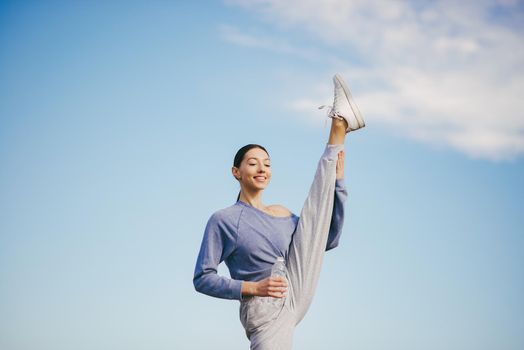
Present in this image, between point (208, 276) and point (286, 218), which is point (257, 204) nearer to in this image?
point (286, 218)

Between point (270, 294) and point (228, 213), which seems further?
point (228, 213)

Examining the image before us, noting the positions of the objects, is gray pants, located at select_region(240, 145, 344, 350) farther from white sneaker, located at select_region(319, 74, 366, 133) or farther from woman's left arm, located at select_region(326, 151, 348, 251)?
white sneaker, located at select_region(319, 74, 366, 133)

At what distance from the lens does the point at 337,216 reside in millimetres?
5930

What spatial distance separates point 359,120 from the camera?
19.4 ft

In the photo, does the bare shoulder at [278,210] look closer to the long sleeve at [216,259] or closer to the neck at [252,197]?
the neck at [252,197]

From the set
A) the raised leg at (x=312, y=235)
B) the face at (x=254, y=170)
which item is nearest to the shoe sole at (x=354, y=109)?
the raised leg at (x=312, y=235)

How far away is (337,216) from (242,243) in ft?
2.56

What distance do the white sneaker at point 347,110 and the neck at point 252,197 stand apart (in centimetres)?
82

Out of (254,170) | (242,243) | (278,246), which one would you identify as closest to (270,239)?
(278,246)

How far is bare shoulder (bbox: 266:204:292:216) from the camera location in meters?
5.98

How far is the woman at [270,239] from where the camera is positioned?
552cm

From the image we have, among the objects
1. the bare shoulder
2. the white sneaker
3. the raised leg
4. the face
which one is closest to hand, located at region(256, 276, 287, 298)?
the raised leg

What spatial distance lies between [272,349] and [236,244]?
81 centimetres

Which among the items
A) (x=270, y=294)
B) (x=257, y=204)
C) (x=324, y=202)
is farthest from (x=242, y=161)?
(x=270, y=294)
